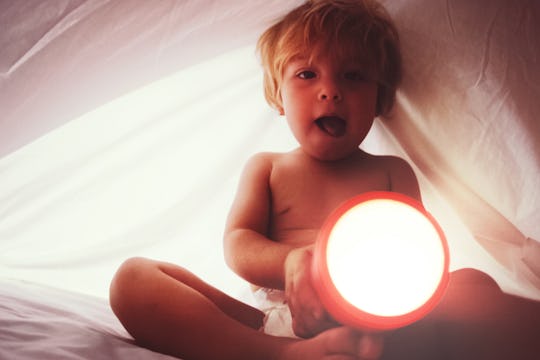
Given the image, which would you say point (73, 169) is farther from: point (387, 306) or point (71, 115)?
point (387, 306)

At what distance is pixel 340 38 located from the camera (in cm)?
77

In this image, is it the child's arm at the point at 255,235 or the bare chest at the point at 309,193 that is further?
the bare chest at the point at 309,193

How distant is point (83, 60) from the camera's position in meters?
0.64

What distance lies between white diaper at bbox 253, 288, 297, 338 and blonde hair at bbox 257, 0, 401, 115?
0.34 m

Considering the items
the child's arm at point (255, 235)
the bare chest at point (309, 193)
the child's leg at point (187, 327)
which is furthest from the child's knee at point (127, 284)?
the bare chest at point (309, 193)

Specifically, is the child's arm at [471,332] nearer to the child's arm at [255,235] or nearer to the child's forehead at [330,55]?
the child's arm at [255,235]

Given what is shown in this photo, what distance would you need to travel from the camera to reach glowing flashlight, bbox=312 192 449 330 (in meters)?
0.46

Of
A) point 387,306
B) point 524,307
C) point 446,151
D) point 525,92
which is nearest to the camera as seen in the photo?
point 387,306

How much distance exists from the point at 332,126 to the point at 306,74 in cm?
9

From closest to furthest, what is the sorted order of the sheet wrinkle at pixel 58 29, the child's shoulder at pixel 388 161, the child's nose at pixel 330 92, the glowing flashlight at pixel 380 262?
1. the glowing flashlight at pixel 380 262
2. the sheet wrinkle at pixel 58 29
3. the child's nose at pixel 330 92
4. the child's shoulder at pixel 388 161

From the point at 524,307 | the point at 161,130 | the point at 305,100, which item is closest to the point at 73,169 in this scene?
the point at 161,130

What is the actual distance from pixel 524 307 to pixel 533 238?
6.1 inches

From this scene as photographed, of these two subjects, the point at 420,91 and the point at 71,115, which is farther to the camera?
the point at 420,91

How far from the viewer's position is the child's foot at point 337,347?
48cm
